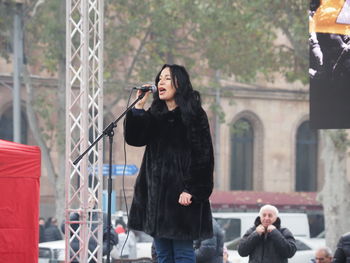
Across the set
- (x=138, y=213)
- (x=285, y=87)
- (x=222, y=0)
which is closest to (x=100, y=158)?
(x=138, y=213)

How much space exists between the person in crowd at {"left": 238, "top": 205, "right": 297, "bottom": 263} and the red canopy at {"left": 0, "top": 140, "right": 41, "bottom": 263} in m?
2.29

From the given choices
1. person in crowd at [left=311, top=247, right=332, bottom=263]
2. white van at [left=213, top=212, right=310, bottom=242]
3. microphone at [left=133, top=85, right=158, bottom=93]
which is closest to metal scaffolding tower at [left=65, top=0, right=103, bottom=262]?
person in crowd at [left=311, top=247, right=332, bottom=263]

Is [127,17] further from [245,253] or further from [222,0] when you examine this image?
Answer: [245,253]

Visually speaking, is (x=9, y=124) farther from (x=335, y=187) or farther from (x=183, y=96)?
(x=183, y=96)

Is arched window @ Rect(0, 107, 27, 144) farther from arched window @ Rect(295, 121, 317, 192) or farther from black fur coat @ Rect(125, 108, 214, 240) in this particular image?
black fur coat @ Rect(125, 108, 214, 240)

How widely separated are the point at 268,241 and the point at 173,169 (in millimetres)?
4311

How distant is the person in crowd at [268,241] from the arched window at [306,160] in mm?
40226

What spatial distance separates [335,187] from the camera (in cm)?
3391

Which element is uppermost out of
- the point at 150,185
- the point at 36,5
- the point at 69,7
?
the point at 36,5

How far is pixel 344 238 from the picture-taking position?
38.7 ft

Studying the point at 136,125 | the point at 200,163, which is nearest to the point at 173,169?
the point at 200,163

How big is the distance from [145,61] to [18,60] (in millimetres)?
6140

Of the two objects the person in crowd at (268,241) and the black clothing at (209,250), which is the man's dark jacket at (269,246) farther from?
the black clothing at (209,250)

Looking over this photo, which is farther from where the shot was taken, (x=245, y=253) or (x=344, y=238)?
(x=245, y=253)
